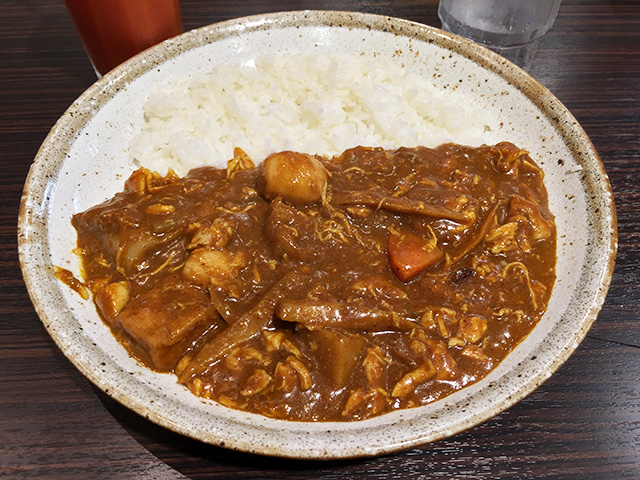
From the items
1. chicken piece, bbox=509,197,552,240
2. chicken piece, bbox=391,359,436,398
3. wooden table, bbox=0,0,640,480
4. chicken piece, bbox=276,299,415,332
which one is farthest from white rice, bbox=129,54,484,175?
chicken piece, bbox=391,359,436,398

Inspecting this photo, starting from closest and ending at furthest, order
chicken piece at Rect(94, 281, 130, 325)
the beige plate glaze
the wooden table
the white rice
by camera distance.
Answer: the beige plate glaze, the wooden table, chicken piece at Rect(94, 281, 130, 325), the white rice

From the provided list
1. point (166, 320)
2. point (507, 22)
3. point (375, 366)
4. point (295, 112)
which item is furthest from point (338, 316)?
point (507, 22)

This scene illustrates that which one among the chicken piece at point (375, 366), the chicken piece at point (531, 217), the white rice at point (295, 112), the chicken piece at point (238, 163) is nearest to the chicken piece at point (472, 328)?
the chicken piece at point (375, 366)

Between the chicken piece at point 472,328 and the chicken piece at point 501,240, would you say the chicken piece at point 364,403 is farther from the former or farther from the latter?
the chicken piece at point 501,240

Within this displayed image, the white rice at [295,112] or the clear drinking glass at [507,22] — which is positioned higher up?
the clear drinking glass at [507,22]

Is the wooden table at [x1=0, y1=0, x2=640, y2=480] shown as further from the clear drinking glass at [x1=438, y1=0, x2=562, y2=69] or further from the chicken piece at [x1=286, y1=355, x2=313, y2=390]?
the clear drinking glass at [x1=438, y1=0, x2=562, y2=69]

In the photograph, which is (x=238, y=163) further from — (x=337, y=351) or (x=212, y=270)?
(x=337, y=351)

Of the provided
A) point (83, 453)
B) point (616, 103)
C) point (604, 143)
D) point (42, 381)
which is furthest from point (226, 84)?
point (616, 103)
